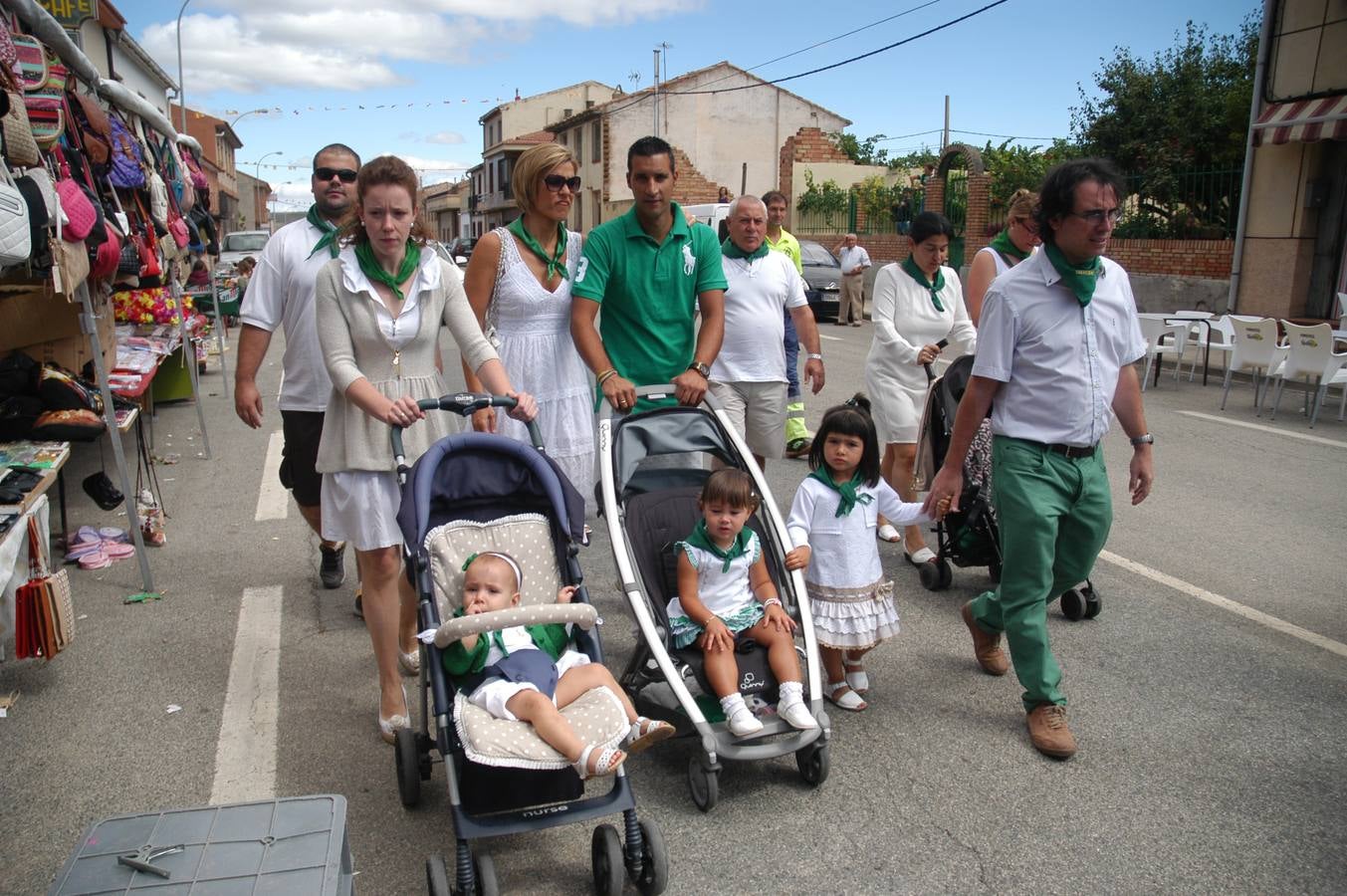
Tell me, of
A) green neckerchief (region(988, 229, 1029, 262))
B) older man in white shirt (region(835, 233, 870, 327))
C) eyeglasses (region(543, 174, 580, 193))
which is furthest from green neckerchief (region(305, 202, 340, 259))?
older man in white shirt (region(835, 233, 870, 327))

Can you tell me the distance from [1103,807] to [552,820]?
72.9 inches

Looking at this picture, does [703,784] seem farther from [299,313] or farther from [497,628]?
[299,313]

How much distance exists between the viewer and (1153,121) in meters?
22.9

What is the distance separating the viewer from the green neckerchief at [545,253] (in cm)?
444

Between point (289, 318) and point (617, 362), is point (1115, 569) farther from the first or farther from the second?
point (289, 318)

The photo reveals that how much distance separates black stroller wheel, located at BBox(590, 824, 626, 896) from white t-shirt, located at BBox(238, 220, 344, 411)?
243 cm

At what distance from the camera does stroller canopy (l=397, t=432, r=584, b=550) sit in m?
3.50

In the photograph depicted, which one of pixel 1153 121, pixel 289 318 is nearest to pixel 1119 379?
pixel 289 318

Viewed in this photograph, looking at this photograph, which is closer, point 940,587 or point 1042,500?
point 1042,500

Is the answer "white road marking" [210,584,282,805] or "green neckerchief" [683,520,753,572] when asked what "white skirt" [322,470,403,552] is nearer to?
"white road marking" [210,584,282,805]

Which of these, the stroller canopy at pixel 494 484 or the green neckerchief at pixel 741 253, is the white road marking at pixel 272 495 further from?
the stroller canopy at pixel 494 484

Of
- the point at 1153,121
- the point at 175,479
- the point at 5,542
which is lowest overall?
the point at 175,479

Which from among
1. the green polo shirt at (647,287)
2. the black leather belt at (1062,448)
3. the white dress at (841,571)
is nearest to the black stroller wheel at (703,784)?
the white dress at (841,571)

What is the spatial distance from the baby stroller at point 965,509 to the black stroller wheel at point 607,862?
2.77 m
